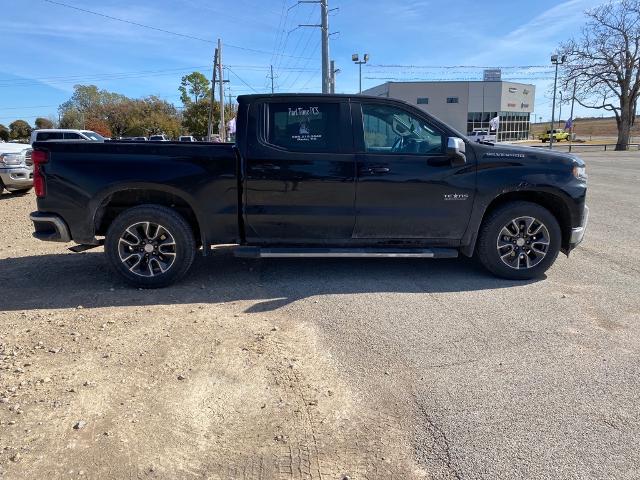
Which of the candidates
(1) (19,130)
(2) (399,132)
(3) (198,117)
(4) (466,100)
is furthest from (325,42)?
(1) (19,130)

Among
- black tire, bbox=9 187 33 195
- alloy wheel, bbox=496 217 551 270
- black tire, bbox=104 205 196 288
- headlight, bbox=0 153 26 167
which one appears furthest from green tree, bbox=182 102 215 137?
alloy wheel, bbox=496 217 551 270

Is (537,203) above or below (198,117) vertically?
below

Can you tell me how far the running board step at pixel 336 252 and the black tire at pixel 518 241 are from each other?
0.45 m

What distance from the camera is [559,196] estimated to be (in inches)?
214

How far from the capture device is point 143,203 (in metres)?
5.27

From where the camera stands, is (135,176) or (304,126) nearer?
(135,176)

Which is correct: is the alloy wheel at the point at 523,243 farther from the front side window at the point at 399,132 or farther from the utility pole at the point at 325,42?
the utility pole at the point at 325,42

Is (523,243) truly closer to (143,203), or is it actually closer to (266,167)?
(266,167)

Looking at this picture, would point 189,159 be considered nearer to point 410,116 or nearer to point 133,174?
point 133,174

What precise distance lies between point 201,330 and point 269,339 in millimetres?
614

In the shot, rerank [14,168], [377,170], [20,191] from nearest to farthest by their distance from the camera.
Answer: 1. [377,170]
2. [14,168]
3. [20,191]

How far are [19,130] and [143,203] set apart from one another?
85.4m

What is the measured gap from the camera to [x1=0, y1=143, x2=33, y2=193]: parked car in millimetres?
11836

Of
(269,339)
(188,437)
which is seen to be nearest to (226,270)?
(269,339)
